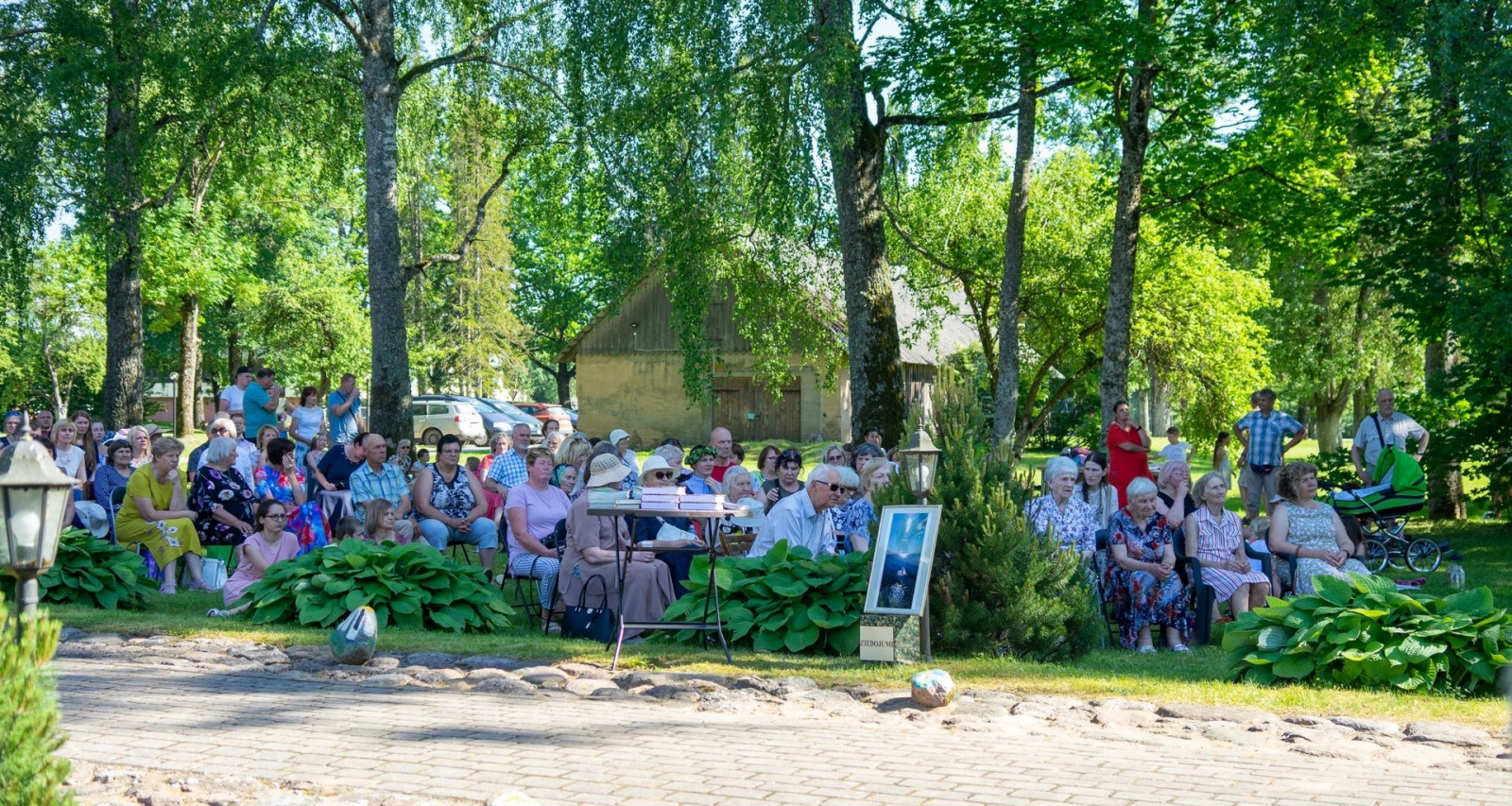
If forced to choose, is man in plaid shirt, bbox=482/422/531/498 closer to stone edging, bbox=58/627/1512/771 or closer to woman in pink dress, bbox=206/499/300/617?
woman in pink dress, bbox=206/499/300/617

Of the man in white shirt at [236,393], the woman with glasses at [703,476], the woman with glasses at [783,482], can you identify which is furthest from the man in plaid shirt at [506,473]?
the man in white shirt at [236,393]

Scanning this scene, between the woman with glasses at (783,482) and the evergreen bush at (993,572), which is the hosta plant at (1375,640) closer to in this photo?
the evergreen bush at (993,572)

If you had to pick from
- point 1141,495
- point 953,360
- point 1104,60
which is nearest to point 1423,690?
point 1141,495

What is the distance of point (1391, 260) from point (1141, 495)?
8.82 meters

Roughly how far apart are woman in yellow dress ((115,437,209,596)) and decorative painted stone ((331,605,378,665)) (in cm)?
420

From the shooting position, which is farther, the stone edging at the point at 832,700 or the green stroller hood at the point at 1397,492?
the green stroller hood at the point at 1397,492

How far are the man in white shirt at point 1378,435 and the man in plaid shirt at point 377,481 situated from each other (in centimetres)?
1031

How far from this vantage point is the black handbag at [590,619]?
1002 centimetres

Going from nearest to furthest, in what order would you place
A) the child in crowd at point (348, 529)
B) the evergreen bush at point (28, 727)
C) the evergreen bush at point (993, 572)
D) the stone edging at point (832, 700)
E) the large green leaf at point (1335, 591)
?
the evergreen bush at point (28, 727) → the stone edging at point (832, 700) → the large green leaf at point (1335, 591) → the evergreen bush at point (993, 572) → the child in crowd at point (348, 529)

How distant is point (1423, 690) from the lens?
8.00 metres

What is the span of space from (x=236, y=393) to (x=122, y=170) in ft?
14.9

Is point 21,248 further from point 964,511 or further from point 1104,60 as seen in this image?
point 964,511

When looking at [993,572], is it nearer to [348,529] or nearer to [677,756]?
[677,756]

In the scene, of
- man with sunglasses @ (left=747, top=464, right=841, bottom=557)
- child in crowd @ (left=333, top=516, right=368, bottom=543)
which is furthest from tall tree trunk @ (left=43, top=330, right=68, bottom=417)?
man with sunglasses @ (left=747, top=464, right=841, bottom=557)
